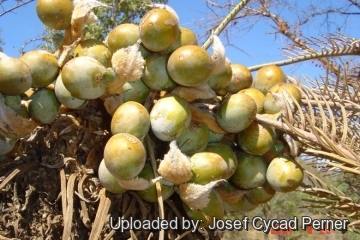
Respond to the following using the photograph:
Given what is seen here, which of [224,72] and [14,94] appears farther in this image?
[224,72]

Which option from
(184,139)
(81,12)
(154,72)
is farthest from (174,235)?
(81,12)

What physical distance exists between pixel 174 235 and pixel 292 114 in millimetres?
360

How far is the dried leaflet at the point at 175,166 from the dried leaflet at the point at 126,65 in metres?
0.16

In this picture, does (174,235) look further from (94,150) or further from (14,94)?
(14,94)

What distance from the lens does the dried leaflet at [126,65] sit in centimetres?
88

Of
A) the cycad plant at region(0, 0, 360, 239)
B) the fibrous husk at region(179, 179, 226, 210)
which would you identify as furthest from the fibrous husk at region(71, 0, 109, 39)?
the fibrous husk at region(179, 179, 226, 210)

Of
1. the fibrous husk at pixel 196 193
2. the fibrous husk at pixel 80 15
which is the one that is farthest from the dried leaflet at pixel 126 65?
the fibrous husk at pixel 196 193

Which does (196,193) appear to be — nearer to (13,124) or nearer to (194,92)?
(194,92)

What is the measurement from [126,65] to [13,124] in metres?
0.25

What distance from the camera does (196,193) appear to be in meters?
0.88

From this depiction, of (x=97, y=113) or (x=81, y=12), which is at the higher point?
(x=81, y=12)

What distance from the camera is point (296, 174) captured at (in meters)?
0.96

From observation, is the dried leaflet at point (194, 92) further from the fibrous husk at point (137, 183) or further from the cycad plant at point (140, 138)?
the fibrous husk at point (137, 183)

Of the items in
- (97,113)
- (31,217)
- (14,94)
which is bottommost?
(31,217)
